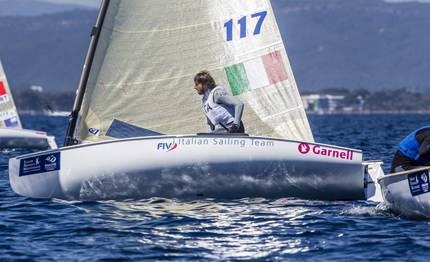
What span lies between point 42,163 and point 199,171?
2.06 metres

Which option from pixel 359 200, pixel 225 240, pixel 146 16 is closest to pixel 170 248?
pixel 225 240

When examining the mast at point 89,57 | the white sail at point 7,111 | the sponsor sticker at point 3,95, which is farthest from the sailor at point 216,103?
the sponsor sticker at point 3,95

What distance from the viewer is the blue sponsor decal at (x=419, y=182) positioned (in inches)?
241

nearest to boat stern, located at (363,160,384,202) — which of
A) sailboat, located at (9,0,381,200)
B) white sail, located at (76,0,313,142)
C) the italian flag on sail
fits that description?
sailboat, located at (9,0,381,200)

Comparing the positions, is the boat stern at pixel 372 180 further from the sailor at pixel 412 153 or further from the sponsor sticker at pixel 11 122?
the sponsor sticker at pixel 11 122

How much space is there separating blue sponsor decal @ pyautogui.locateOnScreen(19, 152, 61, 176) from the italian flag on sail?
2.80 m

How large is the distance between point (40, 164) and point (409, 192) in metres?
4.60

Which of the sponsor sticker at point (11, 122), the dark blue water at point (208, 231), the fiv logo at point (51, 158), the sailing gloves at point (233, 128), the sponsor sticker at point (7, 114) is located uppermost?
the sponsor sticker at point (7, 114)

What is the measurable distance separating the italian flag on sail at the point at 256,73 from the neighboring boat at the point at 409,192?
8.07 ft

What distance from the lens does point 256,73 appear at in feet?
28.1

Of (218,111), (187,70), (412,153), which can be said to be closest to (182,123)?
(187,70)

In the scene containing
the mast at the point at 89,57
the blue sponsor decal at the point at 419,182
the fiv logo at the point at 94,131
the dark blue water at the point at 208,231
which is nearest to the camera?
the dark blue water at the point at 208,231

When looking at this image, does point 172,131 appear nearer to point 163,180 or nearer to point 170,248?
point 163,180

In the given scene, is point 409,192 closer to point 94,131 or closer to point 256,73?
point 256,73
